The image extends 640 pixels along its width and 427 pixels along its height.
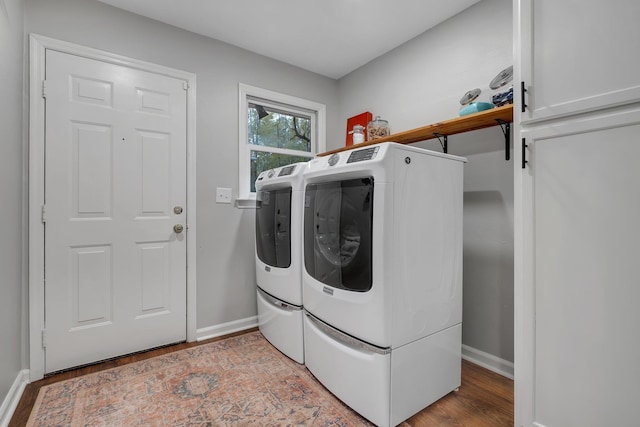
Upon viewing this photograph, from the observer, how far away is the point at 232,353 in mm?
2184

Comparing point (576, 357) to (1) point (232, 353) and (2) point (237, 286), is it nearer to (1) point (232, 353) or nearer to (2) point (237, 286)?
(1) point (232, 353)

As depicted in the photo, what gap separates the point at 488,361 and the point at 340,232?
4.55 ft

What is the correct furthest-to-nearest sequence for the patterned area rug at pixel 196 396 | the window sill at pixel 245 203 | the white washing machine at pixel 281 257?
the window sill at pixel 245 203, the white washing machine at pixel 281 257, the patterned area rug at pixel 196 396

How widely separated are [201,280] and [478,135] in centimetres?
233

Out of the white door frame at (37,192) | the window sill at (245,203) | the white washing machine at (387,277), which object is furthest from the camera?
the window sill at (245,203)

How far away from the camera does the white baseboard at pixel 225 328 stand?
242 cm

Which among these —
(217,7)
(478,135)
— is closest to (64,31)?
(217,7)

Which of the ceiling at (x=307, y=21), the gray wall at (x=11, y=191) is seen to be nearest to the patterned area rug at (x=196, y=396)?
the gray wall at (x=11, y=191)

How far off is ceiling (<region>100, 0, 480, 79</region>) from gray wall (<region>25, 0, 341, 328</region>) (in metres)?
0.10

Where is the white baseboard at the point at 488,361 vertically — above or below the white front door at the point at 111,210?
below

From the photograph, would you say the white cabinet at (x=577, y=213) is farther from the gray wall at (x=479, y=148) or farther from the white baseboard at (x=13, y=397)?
the white baseboard at (x=13, y=397)

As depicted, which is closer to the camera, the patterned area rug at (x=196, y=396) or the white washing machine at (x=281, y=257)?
the patterned area rug at (x=196, y=396)

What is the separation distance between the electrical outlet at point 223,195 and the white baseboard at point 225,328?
3.41 ft

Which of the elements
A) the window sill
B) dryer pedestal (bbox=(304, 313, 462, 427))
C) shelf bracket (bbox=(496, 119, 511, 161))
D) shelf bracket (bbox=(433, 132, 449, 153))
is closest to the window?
the window sill
